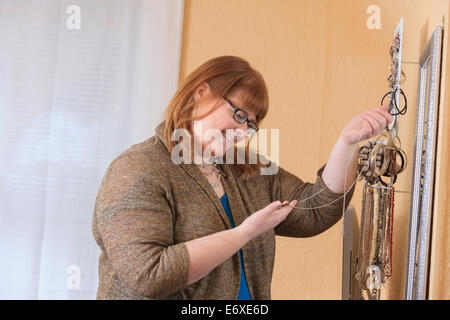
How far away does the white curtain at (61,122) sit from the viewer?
1670mm

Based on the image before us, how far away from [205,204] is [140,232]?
145mm

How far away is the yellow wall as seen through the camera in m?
1.49

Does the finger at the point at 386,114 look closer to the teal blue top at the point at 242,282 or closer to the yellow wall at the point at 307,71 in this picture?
the teal blue top at the point at 242,282

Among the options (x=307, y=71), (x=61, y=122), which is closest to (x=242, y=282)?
(x=307, y=71)

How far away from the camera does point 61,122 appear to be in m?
1.69

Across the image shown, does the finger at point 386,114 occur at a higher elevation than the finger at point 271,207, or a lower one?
higher

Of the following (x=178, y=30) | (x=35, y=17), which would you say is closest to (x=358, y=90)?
(x=178, y=30)

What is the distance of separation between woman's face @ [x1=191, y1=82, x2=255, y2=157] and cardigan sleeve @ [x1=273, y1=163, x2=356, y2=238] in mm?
177

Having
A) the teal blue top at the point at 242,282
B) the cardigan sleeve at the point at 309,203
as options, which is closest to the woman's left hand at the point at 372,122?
the cardigan sleeve at the point at 309,203

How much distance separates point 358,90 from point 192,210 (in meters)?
0.79

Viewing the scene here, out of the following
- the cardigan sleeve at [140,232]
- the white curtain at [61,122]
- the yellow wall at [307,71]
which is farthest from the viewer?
the white curtain at [61,122]

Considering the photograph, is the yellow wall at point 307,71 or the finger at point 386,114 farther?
the yellow wall at point 307,71

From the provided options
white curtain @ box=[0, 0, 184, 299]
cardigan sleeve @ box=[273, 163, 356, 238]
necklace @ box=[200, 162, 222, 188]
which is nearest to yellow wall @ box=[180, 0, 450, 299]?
white curtain @ box=[0, 0, 184, 299]

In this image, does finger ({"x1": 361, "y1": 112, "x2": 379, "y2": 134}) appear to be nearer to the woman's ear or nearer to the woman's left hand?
the woman's left hand
